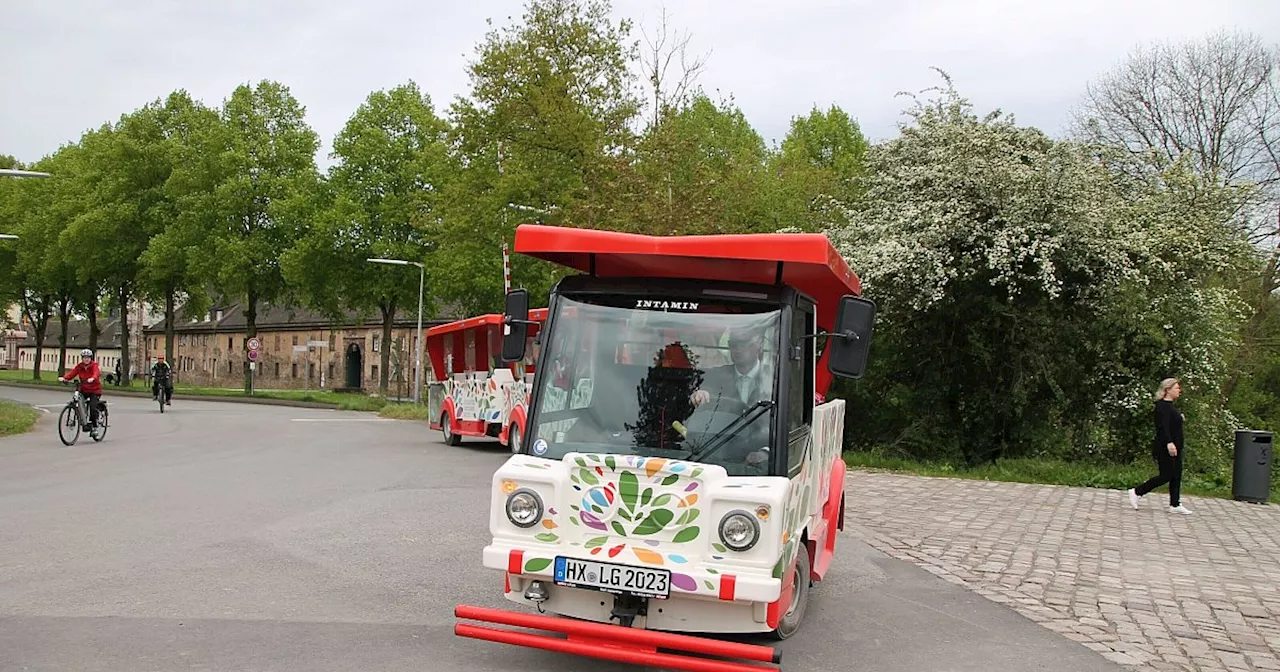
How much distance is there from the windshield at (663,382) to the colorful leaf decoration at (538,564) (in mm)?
617

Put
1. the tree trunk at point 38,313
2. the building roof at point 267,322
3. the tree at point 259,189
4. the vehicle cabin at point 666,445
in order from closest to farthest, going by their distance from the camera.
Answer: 1. the vehicle cabin at point 666,445
2. the tree at point 259,189
3. the tree trunk at point 38,313
4. the building roof at point 267,322

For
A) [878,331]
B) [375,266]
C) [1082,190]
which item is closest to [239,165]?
[375,266]

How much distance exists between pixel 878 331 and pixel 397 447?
375 inches

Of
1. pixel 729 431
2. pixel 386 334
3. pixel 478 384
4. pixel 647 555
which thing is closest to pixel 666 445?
pixel 729 431

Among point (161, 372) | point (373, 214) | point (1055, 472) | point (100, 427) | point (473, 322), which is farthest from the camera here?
point (373, 214)

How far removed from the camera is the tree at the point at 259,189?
155 ft

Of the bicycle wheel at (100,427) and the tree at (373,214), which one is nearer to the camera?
the bicycle wheel at (100,427)

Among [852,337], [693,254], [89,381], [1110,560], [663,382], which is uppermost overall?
[693,254]

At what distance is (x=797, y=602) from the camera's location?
6492mm

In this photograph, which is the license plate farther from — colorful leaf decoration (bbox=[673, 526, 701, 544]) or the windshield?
the windshield

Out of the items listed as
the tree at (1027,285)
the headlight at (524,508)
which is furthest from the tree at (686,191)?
the headlight at (524,508)

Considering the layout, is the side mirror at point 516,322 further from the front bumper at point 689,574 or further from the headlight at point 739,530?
the headlight at point 739,530

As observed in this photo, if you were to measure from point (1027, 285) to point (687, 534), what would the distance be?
16.3 meters

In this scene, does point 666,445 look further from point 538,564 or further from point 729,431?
point 538,564
